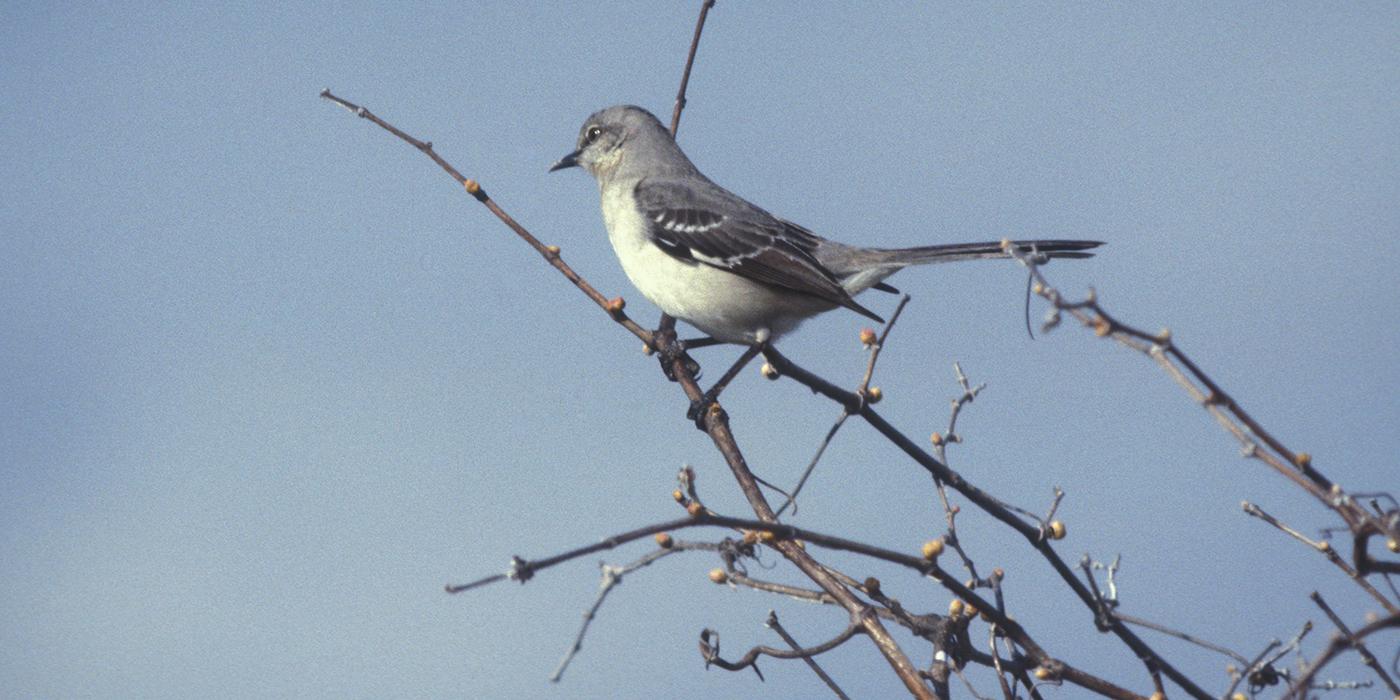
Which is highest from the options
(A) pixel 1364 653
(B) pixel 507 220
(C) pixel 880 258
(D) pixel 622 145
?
(D) pixel 622 145

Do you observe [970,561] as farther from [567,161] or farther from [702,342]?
[567,161]

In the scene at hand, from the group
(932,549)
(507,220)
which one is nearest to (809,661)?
(932,549)

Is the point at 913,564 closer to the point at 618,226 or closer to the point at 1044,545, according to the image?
the point at 1044,545

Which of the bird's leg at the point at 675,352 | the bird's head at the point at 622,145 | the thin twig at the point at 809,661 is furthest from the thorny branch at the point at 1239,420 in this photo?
the bird's head at the point at 622,145

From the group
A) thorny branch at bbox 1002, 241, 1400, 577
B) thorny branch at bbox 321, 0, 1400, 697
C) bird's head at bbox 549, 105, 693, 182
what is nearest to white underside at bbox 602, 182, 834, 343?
bird's head at bbox 549, 105, 693, 182

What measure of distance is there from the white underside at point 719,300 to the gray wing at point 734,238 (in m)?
0.07

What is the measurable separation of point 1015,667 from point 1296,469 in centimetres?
80

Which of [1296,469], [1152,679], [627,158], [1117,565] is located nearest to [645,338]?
[1117,565]

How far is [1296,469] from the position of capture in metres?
2.17

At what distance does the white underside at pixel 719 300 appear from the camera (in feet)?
20.7

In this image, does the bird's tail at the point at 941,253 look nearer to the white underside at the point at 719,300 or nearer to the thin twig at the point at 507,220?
the white underside at the point at 719,300

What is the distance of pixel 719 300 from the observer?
6.36m

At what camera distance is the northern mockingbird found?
633 centimetres

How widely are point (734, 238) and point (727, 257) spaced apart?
0.23m
